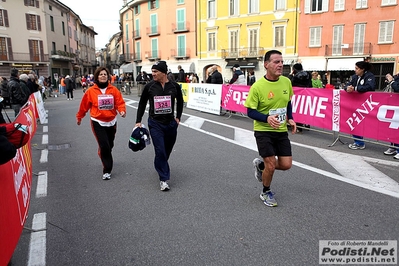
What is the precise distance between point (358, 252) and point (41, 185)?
4.51m

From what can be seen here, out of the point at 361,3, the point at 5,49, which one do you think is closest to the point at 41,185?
the point at 361,3

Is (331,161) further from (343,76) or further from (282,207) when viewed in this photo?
(343,76)

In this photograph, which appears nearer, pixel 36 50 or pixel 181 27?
pixel 181 27

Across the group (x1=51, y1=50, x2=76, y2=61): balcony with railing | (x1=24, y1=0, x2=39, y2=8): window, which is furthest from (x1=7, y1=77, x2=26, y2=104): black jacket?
(x1=51, y1=50, x2=76, y2=61): balcony with railing

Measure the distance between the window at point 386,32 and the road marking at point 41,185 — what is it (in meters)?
32.8

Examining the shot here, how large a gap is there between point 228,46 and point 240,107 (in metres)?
28.8

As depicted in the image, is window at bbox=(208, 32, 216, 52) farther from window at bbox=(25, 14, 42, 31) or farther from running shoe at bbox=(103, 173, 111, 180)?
running shoe at bbox=(103, 173, 111, 180)

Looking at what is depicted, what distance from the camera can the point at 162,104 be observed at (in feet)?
15.9

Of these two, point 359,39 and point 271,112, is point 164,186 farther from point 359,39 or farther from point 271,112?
point 359,39

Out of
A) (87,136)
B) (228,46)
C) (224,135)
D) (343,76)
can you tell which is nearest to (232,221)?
(224,135)

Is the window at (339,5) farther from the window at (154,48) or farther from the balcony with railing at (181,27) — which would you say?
the window at (154,48)

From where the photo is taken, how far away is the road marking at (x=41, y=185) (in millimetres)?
4715

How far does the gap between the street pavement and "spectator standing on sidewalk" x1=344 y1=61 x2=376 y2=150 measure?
0.31 metres

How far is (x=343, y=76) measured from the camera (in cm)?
3272
